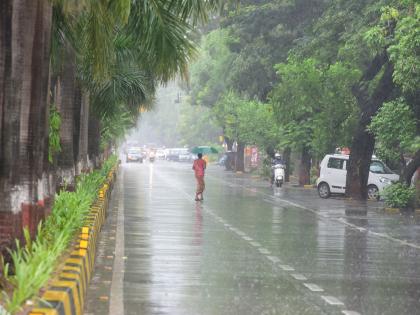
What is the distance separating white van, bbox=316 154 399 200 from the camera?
3812 centimetres

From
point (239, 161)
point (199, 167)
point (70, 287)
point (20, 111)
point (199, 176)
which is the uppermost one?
point (20, 111)

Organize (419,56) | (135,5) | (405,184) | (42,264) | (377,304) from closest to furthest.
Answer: (42,264)
(377,304)
(135,5)
(419,56)
(405,184)

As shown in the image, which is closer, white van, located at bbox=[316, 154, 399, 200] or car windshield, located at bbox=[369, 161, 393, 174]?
white van, located at bbox=[316, 154, 399, 200]

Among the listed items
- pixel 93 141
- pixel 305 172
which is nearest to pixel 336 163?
pixel 93 141

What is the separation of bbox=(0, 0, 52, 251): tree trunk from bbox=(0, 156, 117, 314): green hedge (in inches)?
12.4

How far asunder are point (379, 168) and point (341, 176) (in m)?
1.67

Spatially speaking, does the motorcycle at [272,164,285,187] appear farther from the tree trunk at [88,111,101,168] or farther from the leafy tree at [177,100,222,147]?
the leafy tree at [177,100,222,147]

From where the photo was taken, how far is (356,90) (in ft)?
132

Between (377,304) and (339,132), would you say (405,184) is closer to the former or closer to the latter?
(339,132)

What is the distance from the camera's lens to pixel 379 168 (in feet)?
127

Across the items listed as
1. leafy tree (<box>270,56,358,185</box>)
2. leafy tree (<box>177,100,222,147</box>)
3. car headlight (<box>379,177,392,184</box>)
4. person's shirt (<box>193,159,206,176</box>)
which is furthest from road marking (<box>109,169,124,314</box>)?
leafy tree (<box>177,100,222,147</box>)

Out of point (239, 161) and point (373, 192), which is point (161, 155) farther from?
point (373, 192)

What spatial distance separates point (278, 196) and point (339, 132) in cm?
418

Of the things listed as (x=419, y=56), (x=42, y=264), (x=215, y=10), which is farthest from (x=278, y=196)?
(x=42, y=264)
